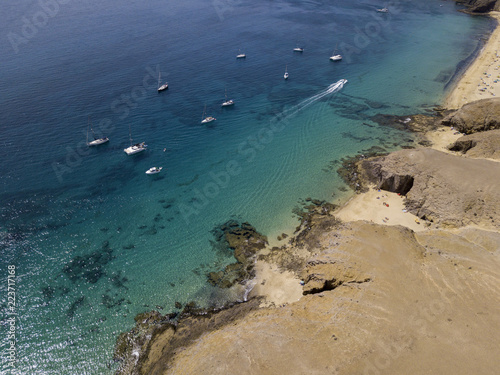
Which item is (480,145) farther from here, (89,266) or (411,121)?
(89,266)

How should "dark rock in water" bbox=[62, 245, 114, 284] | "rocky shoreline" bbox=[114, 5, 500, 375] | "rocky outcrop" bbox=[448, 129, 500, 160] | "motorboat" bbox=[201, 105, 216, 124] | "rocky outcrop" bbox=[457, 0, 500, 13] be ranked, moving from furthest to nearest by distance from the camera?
1. "rocky outcrop" bbox=[457, 0, 500, 13]
2. "motorboat" bbox=[201, 105, 216, 124]
3. "rocky outcrop" bbox=[448, 129, 500, 160]
4. "dark rock in water" bbox=[62, 245, 114, 284]
5. "rocky shoreline" bbox=[114, 5, 500, 375]

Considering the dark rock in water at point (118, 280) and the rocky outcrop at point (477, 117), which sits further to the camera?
the rocky outcrop at point (477, 117)

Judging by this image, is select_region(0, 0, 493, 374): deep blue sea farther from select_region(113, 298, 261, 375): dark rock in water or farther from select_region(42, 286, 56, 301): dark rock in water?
select_region(113, 298, 261, 375): dark rock in water

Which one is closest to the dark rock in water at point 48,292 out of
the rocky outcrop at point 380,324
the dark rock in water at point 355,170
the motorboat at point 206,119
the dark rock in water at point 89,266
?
the dark rock in water at point 89,266

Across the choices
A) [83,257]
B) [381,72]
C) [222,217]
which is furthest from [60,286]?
[381,72]

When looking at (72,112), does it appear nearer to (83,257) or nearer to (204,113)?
(204,113)

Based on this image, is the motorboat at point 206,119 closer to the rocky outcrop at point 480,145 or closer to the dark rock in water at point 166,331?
the dark rock in water at point 166,331

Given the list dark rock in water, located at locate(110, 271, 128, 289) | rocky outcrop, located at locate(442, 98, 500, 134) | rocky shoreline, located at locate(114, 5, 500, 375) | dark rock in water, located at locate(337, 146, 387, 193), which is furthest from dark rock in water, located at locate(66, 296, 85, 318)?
rocky outcrop, located at locate(442, 98, 500, 134)
